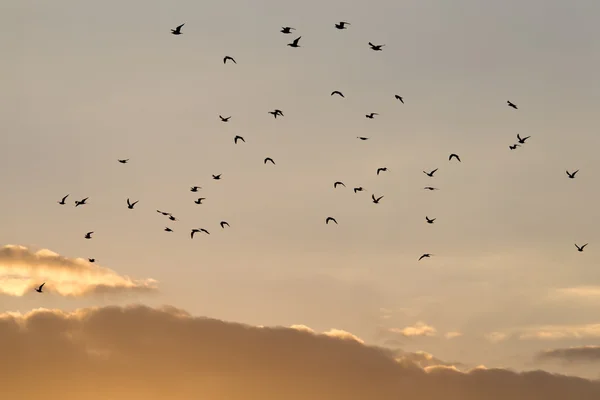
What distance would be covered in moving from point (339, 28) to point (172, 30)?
2229 centimetres

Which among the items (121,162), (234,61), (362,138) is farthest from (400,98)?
(121,162)

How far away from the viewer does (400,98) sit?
192500 mm

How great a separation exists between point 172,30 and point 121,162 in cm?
2145

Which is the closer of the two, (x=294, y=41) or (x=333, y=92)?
(x=294, y=41)

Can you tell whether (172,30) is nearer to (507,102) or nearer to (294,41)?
(294,41)

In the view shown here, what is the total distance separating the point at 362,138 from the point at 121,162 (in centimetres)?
3340

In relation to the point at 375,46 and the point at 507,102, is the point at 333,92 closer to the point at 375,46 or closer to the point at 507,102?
the point at 375,46

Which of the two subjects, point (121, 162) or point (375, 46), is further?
point (121, 162)

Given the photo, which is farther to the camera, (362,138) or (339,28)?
(362,138)

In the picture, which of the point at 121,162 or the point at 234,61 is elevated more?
the point at 234,61

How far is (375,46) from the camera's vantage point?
187 metres

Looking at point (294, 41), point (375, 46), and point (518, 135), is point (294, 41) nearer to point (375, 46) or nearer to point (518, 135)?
point (375, 46)

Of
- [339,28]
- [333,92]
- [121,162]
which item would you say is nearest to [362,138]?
[333,92]

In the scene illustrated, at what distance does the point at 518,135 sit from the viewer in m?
200
